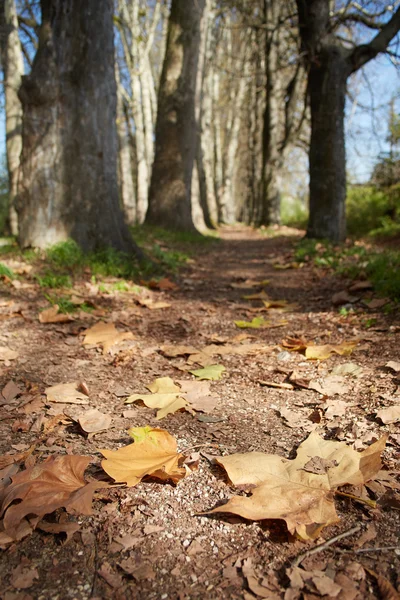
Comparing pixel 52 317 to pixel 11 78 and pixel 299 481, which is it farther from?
pixel 11 78

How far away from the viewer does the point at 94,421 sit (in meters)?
1.93

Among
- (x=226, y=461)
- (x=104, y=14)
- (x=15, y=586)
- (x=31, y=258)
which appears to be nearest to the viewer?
(x=15, y=586)

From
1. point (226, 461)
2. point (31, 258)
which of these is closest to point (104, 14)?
point (31, 258)

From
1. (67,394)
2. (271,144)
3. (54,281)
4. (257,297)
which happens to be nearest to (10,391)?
(67,394)

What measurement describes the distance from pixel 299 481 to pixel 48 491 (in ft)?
2.60

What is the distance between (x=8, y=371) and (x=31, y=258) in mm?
2316

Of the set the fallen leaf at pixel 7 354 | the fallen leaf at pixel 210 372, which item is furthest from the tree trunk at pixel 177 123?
the fallen leaf at pixel 210 372

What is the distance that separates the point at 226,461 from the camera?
154 cm

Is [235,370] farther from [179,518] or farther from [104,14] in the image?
[104,14]

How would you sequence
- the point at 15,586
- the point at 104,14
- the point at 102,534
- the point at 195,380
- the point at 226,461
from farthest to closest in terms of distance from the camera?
1. the point at 104,14
2. the point at 195,380
3. the point at 226,461
4. the point at 102,534
5. the point at 15,586

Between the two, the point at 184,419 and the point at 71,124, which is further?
the point at 71,124

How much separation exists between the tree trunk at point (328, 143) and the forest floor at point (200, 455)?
4843mm

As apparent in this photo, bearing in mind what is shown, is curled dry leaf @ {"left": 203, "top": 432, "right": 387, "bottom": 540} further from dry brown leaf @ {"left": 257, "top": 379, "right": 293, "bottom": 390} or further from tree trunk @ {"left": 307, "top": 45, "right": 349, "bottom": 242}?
tree trunk @ {"left": 307, "top": 45, "right": 349, "bottom": 242}

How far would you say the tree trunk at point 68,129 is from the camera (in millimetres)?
4711
